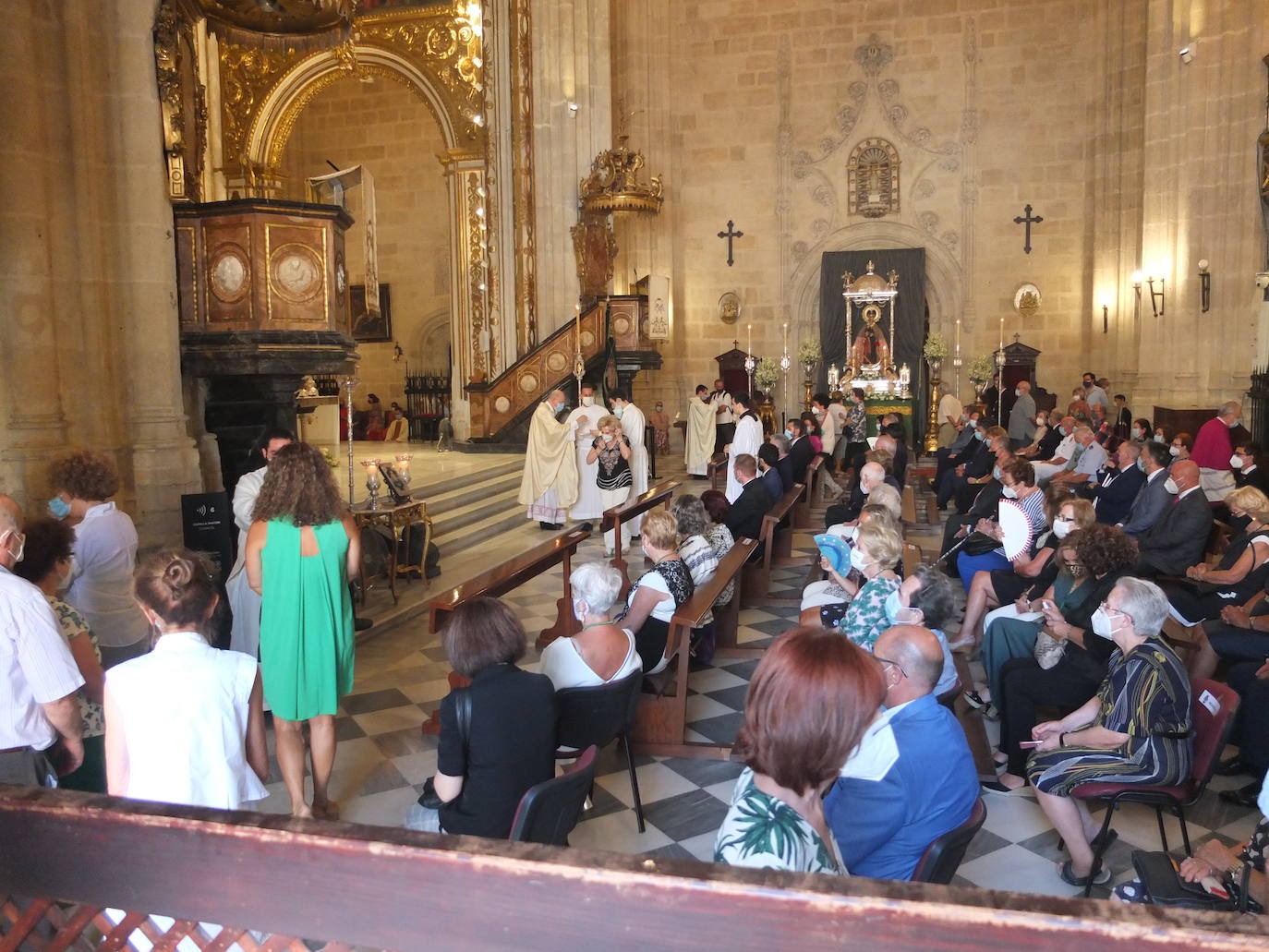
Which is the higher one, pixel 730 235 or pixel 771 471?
pixel 730 235

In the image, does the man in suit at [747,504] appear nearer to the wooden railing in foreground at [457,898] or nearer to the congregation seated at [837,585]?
the congregation seated at [837,585]

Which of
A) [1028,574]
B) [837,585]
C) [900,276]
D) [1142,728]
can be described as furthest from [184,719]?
[900,276]

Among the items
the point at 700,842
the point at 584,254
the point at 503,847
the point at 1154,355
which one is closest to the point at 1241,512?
the point at 700,842

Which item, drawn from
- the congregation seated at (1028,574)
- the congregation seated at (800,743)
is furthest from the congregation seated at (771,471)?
the congregation seated at (800,743)

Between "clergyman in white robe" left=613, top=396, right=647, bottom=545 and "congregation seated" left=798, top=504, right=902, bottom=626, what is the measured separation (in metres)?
4.45

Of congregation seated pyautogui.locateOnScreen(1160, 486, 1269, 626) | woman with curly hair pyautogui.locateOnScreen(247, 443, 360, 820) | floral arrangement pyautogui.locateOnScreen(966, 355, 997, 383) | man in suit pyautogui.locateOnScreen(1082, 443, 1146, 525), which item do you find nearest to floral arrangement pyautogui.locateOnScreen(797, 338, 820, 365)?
→ floral arrangement pyautogui.locateOnScreen(966, 355, 997, 383)

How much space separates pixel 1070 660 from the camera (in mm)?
4531

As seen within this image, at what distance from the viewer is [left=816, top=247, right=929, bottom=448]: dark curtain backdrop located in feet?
64.8

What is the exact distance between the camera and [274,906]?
1.40m

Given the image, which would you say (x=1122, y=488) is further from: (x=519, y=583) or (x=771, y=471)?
(x=519, y=583)

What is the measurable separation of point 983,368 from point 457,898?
742 inches

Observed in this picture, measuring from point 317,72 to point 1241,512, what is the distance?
1556cm

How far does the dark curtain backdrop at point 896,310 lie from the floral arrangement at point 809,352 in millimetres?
238

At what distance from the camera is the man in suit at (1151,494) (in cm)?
716
